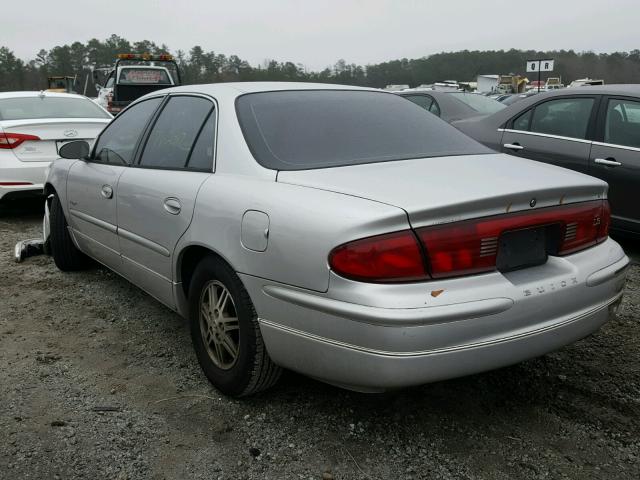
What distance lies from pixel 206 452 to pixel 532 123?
460 cm

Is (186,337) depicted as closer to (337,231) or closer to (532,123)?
(337,231)

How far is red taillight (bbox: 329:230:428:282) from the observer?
1.99 m

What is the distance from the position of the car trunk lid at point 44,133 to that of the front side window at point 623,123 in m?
5.30

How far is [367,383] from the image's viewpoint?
205 cm

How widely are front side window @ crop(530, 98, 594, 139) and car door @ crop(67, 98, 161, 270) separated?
144 inches

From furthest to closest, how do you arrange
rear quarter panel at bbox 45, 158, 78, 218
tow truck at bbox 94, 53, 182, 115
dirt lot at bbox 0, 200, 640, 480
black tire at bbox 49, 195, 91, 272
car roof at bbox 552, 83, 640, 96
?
1. tow truck at bbox 94, 53, 182, 115
2. car roof at bbox 552, 83, 640, 96
3. black tire at bbox 49, 195, 91, 272
4. rear quarter panel at bbox 45, 158, 78, 218
5. dirt lot at bbox 0, 200, 640, 480

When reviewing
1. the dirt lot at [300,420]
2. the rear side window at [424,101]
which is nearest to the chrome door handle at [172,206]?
the dirt lot at [300,420]

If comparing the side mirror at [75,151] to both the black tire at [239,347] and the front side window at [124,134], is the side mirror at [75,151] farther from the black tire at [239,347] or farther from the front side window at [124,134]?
the black tire at [239,347]

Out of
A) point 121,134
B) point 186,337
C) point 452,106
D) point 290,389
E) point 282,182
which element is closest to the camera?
point 282,182

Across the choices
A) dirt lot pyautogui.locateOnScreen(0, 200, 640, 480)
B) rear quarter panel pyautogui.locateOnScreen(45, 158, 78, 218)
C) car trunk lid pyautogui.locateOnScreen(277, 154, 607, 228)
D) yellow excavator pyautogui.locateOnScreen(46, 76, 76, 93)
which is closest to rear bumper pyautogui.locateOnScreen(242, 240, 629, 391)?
car trunk lid pyautogui.locateOnScreen(277, 154, 607, 228)

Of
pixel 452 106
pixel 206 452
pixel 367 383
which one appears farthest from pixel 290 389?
pixel 452 106

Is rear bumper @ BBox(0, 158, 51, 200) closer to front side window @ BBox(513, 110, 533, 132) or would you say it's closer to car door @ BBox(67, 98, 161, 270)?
car door @ BBox(67, 98, 161, 270)

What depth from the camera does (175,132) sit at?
3.22 meters

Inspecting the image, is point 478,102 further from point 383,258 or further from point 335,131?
point 383,258
